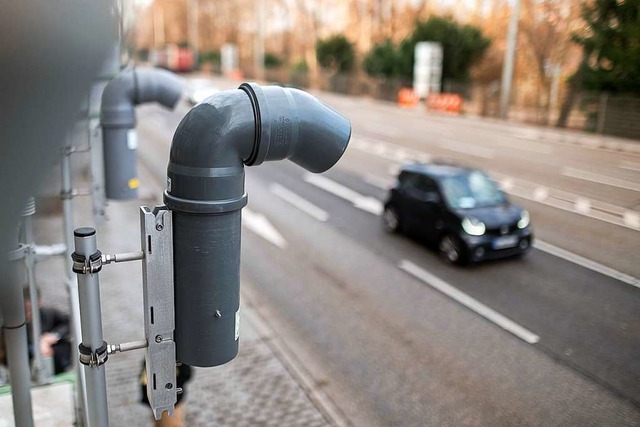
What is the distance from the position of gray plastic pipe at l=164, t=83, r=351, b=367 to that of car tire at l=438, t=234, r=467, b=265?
8200mm

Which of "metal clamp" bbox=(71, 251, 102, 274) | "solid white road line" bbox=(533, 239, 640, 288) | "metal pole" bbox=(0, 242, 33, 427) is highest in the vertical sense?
"metal clamp" bbox=(71, 251, 102, 274)

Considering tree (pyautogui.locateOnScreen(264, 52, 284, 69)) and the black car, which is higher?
tree (pyautogui.locateOnScreen(264, 52, 284, 69))

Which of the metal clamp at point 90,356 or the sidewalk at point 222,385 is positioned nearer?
the metal clamp at point 90,356

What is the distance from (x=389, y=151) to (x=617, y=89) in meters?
17.4

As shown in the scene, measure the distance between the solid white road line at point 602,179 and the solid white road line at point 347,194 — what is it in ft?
22.9

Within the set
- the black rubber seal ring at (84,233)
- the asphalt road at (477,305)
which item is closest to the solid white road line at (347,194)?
the asphalt road at (477,305)

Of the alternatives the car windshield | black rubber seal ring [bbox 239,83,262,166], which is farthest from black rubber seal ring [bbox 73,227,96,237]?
the car windshield

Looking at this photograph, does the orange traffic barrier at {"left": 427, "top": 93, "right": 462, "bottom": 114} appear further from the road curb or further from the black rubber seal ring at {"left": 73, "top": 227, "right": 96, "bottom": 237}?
the black rubber seal ring at {"left": 73, "top": 227, "right": 96, "bottom": 237}

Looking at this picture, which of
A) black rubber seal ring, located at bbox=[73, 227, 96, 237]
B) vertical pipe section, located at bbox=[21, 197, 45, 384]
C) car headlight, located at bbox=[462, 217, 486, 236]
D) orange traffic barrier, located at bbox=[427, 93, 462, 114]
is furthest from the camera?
orange traffic barrier, located at bbox=[427, 93, 462, 114]

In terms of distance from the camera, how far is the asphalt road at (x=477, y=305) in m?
5.91

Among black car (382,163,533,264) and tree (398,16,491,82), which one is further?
tree (398,16,491,82)

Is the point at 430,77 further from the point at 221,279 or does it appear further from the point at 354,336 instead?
the point at 221,279

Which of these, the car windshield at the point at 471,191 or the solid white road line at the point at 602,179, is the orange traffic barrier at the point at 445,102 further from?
the solid white road line at the point at 602,179

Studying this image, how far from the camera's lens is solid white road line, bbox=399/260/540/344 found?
8.13 metres
